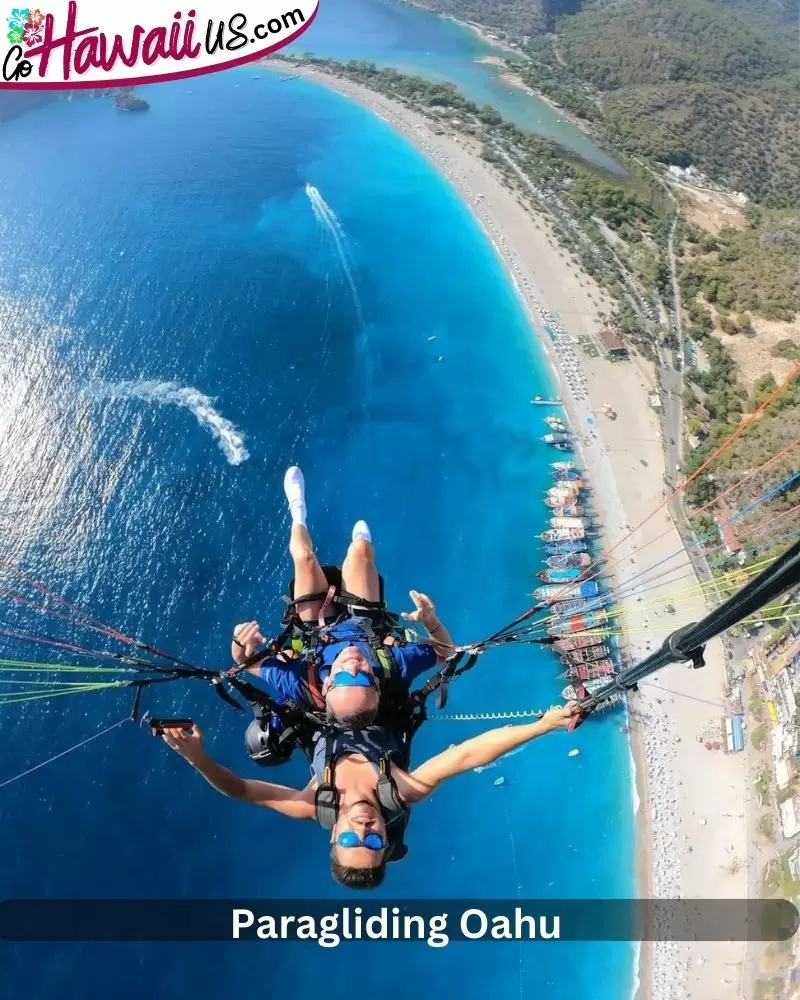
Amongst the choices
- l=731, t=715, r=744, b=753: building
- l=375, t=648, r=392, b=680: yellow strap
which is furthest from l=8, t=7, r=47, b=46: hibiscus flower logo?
l=731, t=715, r=744, b=753: building

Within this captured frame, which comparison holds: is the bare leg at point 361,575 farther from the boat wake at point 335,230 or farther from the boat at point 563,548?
the boat wake at point 335,230

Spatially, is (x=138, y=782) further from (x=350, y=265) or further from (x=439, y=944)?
(x=350, y=265)

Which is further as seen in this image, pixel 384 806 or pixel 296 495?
pixel 296 495

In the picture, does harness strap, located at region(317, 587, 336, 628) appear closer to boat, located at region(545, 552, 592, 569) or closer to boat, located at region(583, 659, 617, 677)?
boat, located at region(583, 659, 617, 677)

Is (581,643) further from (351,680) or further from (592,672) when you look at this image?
(351,680)

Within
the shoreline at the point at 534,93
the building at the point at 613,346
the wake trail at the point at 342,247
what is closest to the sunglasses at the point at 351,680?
the wake trail at the point at 342,247

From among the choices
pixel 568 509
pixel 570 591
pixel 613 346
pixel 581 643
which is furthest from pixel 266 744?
pixel 613 346
